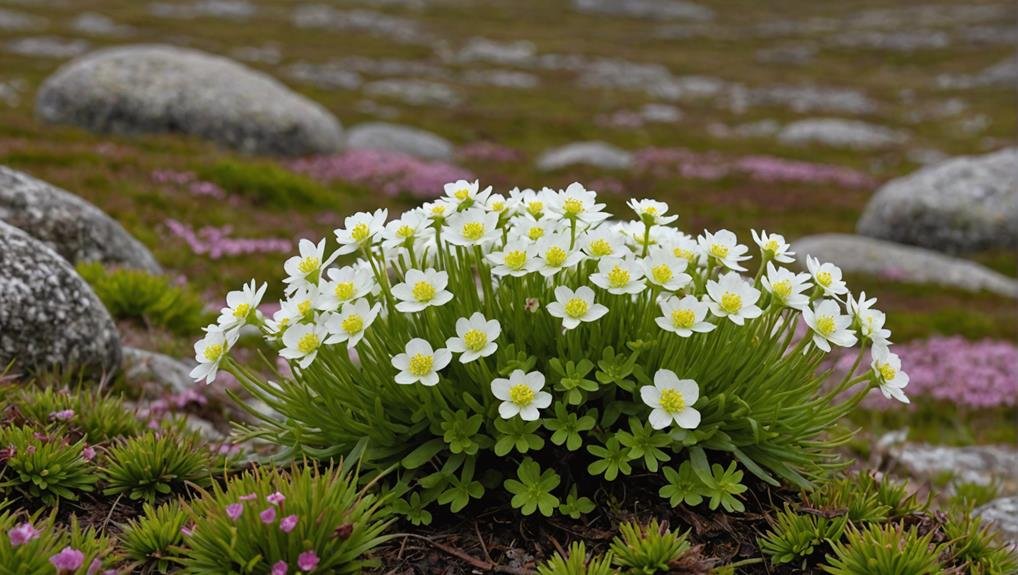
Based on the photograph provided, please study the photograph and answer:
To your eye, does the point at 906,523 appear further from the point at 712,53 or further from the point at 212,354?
the point at 712,53

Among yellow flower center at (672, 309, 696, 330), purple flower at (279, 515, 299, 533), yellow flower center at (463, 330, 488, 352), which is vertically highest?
yellow flower center at (672, 309, 696, 330)

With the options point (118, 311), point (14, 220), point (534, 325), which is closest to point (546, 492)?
point (534, 325)

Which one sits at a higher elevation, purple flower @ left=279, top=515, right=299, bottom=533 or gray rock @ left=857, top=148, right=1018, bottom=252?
purple flower @ left=279, top=515, right=299, bottom=533

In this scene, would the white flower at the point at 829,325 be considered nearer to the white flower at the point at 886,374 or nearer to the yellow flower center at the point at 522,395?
the white flower at the point at 886,374

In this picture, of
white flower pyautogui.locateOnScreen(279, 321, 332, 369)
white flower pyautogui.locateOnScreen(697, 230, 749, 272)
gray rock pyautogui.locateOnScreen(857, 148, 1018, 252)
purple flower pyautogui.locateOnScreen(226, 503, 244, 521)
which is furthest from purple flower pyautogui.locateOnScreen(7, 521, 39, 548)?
gray rock pyautogui.locateOnScreen(857, 148, 1018, 252)

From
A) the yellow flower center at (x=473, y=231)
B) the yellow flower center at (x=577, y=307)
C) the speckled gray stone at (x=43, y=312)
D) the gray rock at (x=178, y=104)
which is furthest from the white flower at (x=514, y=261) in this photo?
the gray rock at (x=178, y=104)

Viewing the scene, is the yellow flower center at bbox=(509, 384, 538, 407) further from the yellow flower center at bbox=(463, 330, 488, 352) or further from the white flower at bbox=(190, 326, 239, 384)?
Result: the white flower at bbox=(190, 326, 239, 384)
